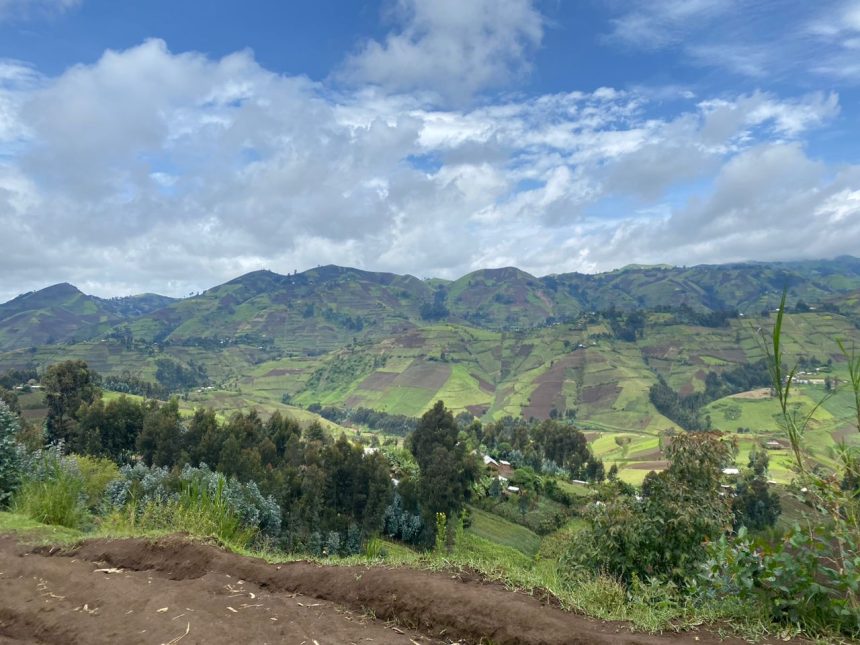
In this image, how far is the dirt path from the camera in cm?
500

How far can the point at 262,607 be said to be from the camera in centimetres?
563

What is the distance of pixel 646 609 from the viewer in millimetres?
5797

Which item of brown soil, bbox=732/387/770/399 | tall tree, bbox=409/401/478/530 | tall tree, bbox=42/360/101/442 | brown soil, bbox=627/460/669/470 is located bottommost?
brown soil, bbox=627/460/669/470

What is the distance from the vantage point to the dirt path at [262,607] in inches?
197

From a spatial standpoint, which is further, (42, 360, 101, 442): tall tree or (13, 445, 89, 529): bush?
(42, 360, 101, 442): tall tree

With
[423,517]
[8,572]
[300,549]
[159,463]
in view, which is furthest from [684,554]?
[159,463]

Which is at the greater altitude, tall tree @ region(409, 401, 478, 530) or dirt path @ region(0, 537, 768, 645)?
dirt path @ region(0, 537, 768, 645)

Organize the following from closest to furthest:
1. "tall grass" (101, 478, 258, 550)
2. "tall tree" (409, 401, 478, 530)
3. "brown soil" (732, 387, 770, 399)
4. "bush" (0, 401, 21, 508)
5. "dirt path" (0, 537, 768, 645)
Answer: "dirt path" (0, 537, 768, 645)
"tall grass" (101, 478, 258, 550)
"bush" (0, 401, 21, 508)
"tall tree" (409, 401, 478, 530)
"brown soil" (732, 387, 770, 399)

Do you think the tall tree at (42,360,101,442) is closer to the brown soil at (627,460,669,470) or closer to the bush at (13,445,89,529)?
the bush at (13,445,89,529)

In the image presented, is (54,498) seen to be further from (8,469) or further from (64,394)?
(64,394)

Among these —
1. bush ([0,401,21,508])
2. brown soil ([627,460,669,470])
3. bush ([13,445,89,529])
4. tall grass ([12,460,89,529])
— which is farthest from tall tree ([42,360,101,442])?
brown soil ([627,460,669,470])

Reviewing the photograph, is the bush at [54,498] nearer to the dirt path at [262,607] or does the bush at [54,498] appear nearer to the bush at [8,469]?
the bush at [8,469]

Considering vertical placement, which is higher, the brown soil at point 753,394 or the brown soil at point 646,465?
the brown soil at point 753,394

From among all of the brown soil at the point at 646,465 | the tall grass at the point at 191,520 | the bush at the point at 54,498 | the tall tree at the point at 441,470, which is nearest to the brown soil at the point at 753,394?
the brown soil at the point at 646,465
